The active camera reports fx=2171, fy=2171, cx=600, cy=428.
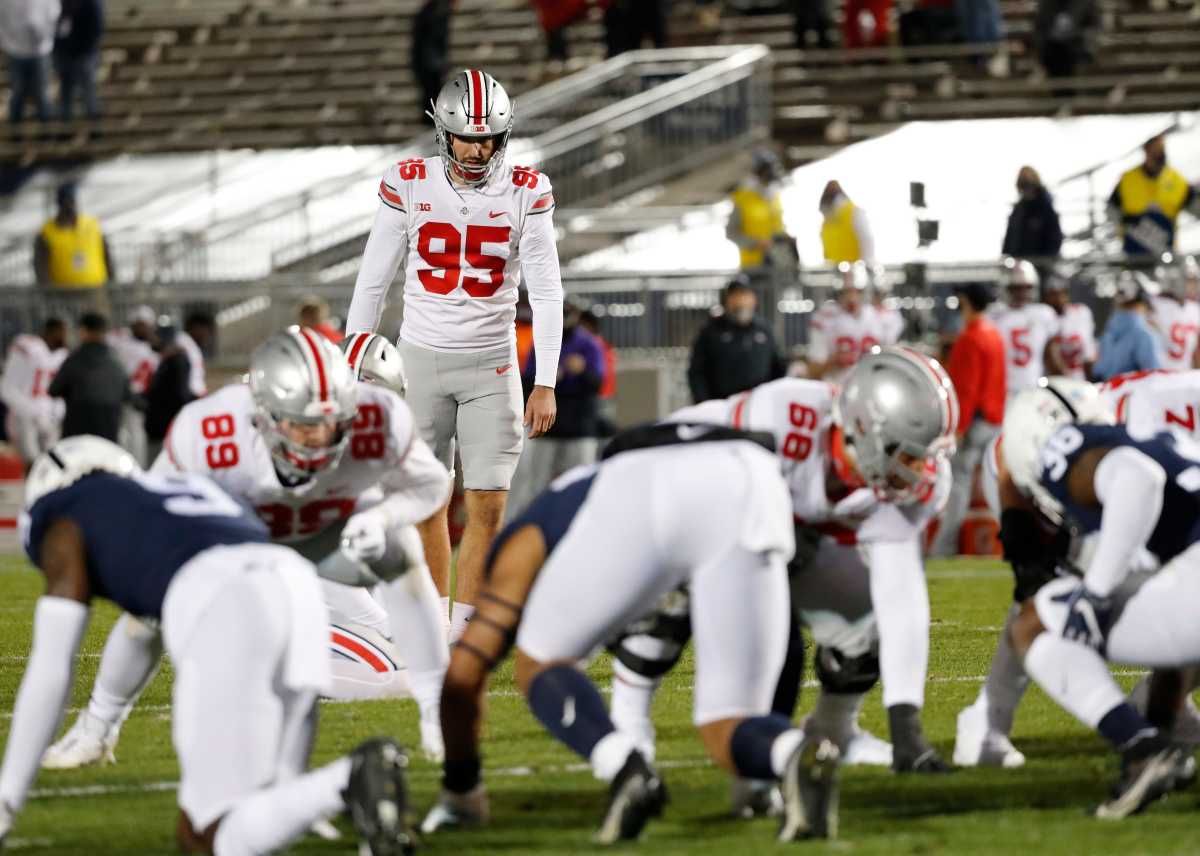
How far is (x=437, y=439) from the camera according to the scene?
8016 millimetres

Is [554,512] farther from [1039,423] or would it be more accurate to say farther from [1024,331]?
[1024,331]

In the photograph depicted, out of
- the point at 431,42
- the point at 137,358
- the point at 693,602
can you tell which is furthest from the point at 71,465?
the point at 431,42

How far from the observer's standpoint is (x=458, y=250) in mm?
7969

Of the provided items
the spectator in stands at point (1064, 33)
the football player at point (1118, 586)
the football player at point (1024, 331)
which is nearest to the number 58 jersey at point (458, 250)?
the football player at point (1118, 586)

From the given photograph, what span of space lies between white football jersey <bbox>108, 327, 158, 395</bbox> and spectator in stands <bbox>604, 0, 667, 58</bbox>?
6.62 m

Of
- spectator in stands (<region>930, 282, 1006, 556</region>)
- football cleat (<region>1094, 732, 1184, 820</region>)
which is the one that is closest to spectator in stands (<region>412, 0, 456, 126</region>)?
spectator in stands (<region>930, 282, 1006, 556</region>)

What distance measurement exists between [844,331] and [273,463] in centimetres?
949

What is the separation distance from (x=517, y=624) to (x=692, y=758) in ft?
4.41

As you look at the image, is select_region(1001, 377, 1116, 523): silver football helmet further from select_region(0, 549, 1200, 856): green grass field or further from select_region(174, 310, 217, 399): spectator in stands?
select_region(174, 310, 217, 399): spectator in stands

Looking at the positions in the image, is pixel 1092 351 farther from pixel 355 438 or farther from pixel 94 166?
pixel 94 166

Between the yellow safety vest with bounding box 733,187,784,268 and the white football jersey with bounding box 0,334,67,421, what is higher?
the yellow safety vest with bounding box 733,187,784,268

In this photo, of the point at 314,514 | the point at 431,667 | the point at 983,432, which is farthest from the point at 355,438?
the point at 983,432

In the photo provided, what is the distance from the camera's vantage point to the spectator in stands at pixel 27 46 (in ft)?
70.9

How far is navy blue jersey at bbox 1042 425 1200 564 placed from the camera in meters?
5.48
